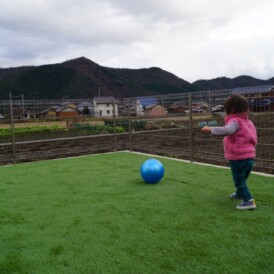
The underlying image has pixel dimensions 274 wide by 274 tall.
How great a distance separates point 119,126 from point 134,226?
25.6 feet

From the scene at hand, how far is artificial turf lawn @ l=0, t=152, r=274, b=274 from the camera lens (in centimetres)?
292

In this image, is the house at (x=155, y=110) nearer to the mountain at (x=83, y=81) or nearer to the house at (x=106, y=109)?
the house at (x=106, y=109)

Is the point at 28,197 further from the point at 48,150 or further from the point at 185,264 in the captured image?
the point at 48,150

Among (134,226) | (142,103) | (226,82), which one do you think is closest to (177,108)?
(142,103)

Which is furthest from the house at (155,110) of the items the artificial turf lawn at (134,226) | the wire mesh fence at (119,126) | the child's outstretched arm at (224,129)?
Answer: the child's outstretched arm at (224,129)

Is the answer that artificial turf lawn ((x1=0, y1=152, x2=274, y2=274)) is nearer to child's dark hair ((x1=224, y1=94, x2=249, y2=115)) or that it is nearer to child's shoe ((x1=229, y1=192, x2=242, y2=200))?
child's shoe ((x1=229, y1=192, x2=242, y2=200))

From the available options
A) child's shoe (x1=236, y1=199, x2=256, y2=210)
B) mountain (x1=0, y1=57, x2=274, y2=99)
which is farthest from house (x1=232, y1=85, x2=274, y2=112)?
mountain (x1=0, y1=57, x2=274, y2=99)

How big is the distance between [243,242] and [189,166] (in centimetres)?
428

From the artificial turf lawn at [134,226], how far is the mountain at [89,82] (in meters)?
54.3

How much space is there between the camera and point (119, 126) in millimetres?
11477

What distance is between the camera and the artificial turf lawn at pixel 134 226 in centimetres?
292

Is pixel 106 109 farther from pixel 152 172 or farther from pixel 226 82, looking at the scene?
pixel 226 82

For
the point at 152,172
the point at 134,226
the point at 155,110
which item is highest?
the point at 155,110

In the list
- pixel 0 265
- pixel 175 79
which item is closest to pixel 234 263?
pixel 0 265
